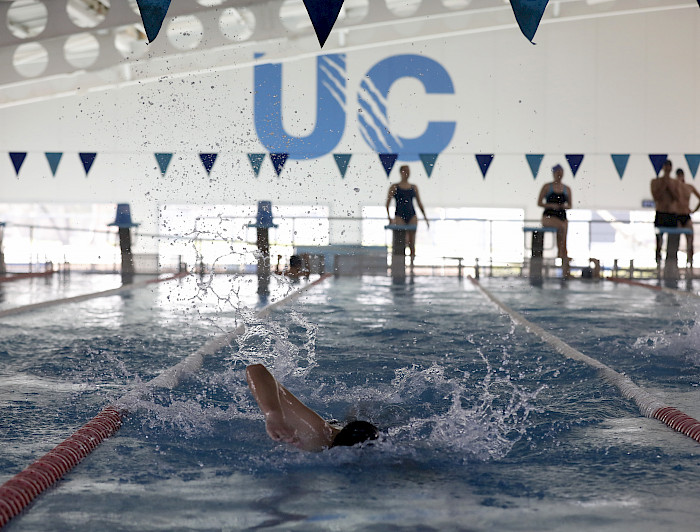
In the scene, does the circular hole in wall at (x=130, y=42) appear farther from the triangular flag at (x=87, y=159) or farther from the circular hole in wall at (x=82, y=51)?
the triangular flag at (x=87, y=159)

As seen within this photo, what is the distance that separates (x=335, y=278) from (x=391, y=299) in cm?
265

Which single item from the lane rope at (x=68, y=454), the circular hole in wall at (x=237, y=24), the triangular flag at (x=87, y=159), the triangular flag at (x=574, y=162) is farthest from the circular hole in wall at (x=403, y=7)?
the lane rope at (x=68, y=454)

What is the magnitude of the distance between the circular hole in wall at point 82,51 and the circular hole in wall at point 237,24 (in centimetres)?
202

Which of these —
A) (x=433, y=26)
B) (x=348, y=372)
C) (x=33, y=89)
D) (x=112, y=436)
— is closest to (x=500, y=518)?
(x=112, y=436)

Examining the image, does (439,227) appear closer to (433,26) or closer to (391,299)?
(433,26)

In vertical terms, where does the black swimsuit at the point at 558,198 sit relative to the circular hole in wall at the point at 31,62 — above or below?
below

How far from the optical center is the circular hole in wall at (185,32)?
37.2 ft

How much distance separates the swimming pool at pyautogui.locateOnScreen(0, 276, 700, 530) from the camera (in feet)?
4.49

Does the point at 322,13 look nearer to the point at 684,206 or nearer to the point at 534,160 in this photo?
the point at 684,206

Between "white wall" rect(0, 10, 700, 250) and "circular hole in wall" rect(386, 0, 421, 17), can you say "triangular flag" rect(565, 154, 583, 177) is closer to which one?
"white wall" rect(0, 10, 700, 250)

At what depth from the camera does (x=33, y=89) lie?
43.0 feet

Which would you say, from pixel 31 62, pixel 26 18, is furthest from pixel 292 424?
pixel 31 62

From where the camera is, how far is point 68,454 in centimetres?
166

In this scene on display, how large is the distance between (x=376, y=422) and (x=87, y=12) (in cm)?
1016
